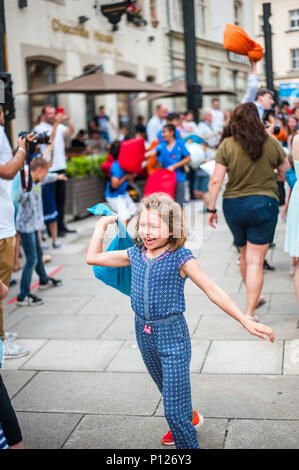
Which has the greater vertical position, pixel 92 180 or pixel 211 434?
pixel 92 180

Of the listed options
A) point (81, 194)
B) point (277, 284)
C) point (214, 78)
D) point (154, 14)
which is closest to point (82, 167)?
point (81, 194)

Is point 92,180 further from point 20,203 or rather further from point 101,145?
point 20,203

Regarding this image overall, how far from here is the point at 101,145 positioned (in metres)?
15.3

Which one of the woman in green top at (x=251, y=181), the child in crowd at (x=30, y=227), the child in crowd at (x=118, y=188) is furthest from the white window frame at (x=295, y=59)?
the child in crowd at (x=30, y=227)

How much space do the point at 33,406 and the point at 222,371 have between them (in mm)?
1287

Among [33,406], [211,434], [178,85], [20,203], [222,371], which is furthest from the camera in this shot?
[178,85]

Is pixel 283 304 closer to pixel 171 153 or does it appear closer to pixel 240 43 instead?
pixel 240 43

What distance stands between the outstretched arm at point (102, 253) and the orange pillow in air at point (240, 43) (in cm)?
384

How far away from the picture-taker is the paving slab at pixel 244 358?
4.27 meters

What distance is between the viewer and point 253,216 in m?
5.14

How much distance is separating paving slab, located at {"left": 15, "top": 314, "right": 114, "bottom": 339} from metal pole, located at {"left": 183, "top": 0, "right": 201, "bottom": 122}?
→ 20.6 feet

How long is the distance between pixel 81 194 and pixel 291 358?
747 cm

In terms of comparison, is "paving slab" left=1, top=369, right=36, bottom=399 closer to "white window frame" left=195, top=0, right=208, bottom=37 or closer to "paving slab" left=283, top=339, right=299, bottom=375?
"paving slab" left=283, top=339, right=299, bottom=375

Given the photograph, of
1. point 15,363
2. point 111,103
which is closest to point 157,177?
point 15,363
